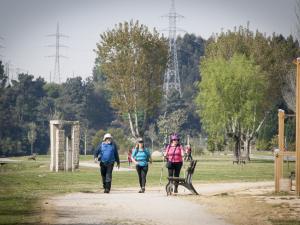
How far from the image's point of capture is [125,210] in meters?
19.4

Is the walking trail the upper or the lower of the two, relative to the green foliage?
lower

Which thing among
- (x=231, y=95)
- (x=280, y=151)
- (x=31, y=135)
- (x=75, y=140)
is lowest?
(x=280, y=151)

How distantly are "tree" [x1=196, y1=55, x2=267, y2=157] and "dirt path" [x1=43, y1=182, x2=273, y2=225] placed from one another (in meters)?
51.3

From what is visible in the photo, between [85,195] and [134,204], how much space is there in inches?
156

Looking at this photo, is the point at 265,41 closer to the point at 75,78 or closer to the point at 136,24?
the point at 136,24

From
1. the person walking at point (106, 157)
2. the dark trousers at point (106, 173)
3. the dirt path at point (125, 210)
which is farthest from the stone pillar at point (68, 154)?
the dirt path at point (125, 210)

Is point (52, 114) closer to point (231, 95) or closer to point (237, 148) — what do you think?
point (231, 95)

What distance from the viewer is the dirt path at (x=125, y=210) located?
56.1 feet

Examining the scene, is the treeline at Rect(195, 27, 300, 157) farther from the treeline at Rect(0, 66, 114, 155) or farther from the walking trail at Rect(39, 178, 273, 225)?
the walking trail at Rect(39, 178, 273, 225)

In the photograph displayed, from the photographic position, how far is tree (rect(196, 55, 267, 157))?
75.4m

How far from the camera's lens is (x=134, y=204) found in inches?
825

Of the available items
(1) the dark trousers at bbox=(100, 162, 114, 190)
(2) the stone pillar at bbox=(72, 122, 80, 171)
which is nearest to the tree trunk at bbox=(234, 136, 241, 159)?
(2) the stone pillar at bbox=(72, 122, 80, 171)

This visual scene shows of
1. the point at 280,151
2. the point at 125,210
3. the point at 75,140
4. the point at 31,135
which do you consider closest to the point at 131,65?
the point at 75,140

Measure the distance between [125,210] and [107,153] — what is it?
→ 7448mm
